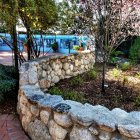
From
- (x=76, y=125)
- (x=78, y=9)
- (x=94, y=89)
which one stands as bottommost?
(x=94, y=89)

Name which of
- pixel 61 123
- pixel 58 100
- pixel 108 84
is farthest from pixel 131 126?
pixel 108 84

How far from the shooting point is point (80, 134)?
2668 millimetres

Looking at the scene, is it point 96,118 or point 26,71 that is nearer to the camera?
point 96,118

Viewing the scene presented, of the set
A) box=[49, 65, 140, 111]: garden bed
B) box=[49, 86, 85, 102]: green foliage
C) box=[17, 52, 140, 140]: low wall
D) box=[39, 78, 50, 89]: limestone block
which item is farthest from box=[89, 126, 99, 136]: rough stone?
box=[39, 78, 50, 89]: limestone block

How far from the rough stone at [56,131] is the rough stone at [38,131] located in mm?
109

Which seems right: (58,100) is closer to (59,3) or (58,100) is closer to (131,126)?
(131,126)

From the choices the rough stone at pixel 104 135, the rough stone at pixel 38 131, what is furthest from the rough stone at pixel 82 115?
the rough stone at pixel 38 131

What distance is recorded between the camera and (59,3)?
19.5 feet

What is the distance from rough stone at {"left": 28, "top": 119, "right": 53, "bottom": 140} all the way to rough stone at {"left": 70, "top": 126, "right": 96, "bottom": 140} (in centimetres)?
40

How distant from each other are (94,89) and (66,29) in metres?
1.75

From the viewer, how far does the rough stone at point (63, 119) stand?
279 centimetres

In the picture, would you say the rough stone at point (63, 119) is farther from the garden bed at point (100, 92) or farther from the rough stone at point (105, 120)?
the garden bed at point (100, 92)

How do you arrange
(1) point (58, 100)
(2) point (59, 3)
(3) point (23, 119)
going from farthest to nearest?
1. (2) point (59, 3)
2. (3) point (23, 119)
3. (1) point (58, 100)

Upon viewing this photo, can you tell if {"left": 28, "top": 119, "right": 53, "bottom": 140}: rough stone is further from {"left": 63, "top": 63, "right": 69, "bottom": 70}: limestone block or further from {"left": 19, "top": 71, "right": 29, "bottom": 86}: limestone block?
{"left": 63, "top": 63, "right": 69, "bottom": 70}: limestone block
